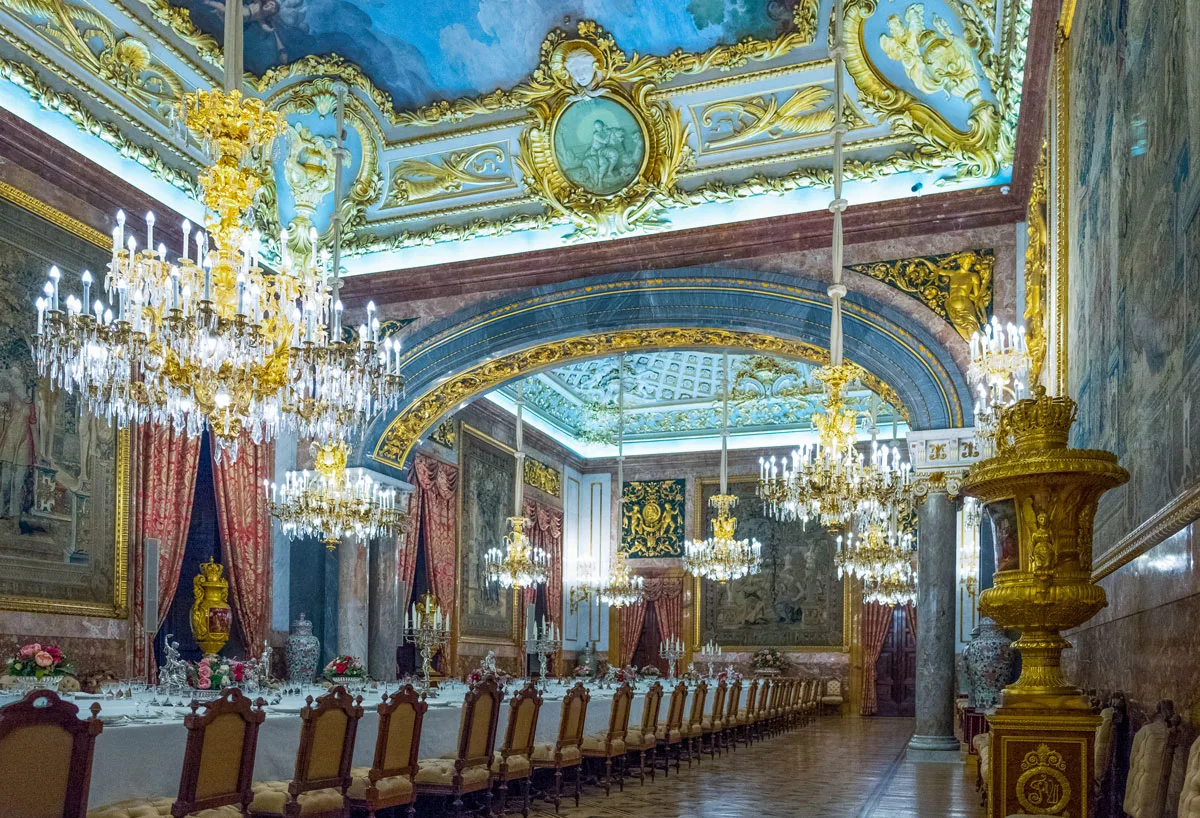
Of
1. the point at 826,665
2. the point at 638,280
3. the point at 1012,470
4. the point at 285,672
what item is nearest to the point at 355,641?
the point at 285,672

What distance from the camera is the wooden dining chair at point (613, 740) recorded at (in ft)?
29.2

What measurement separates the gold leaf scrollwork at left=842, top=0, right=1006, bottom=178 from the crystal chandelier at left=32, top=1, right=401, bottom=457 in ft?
18.4

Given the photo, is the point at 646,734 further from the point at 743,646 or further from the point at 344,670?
the point at 743,646

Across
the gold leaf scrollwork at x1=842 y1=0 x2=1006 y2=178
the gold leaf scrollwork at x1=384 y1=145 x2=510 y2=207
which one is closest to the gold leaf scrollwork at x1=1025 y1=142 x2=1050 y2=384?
the gold leaf scrollwork at x1=842 y1=0 x2=1006 y2=178

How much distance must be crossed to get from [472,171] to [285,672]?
19.4ft

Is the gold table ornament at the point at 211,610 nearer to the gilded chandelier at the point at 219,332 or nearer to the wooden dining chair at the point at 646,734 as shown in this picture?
the wooden dining chair at the point at 646,734

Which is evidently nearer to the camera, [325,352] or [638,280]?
[325,352]

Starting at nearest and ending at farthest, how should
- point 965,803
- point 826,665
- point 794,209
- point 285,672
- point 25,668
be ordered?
point 25,668 < point 965,803 < point 794,209 < point 285,672 < point 826,665

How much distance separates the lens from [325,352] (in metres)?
6.94

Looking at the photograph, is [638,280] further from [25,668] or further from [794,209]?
[25,668]

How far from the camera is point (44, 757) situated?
4.04m

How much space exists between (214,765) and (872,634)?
18.5 m

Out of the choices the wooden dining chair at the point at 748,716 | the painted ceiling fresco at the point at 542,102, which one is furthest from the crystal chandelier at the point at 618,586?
the painted ceiling fresco at the point at 542,102

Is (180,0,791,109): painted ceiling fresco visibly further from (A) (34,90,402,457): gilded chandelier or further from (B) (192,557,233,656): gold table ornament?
(B) (192,557,233,656): gold table ornament
